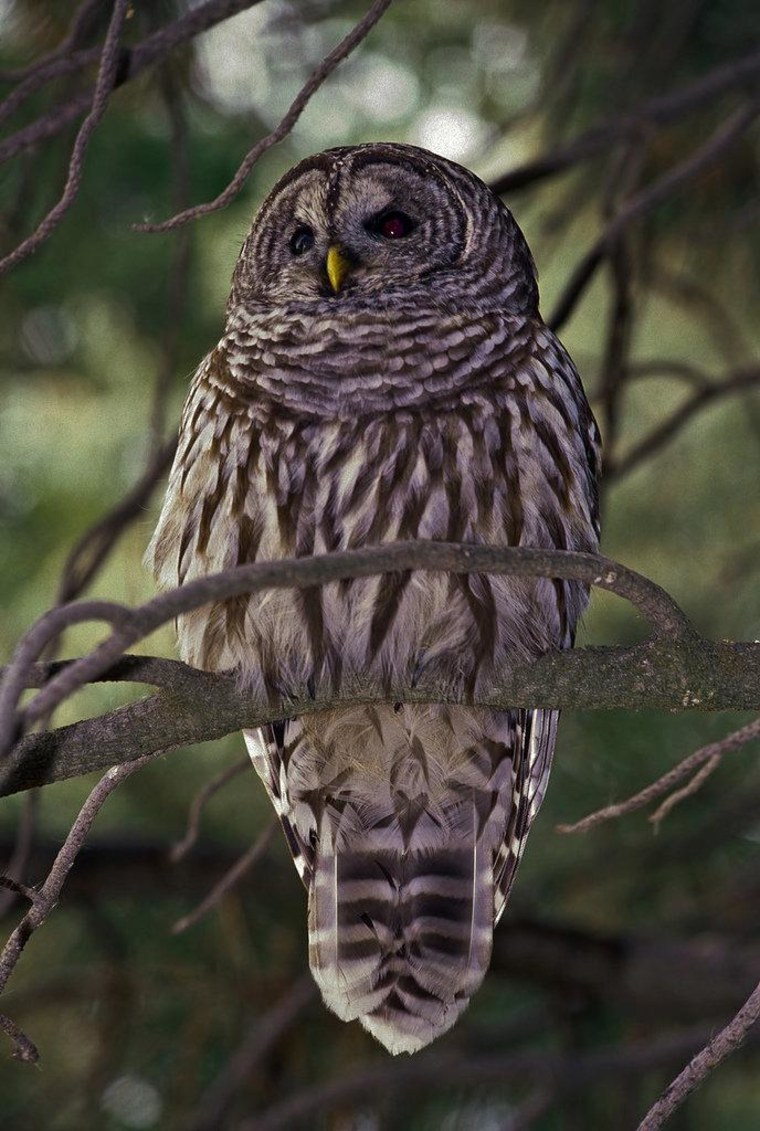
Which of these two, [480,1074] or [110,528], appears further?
[480,1074]

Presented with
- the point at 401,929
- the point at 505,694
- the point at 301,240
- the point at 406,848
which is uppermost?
the point at 301,240

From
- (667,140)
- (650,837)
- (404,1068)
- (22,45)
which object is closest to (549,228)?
(667,140)

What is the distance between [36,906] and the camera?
186 cm

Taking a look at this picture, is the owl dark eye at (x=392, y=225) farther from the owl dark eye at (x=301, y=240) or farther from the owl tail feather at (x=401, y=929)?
the owl tail feather at (x=401, y=929)

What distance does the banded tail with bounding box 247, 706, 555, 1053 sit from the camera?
298 centimetres

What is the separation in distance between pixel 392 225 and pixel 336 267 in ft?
0.75

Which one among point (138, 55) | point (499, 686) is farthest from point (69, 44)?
point (499, 686)

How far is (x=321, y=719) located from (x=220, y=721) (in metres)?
0.68

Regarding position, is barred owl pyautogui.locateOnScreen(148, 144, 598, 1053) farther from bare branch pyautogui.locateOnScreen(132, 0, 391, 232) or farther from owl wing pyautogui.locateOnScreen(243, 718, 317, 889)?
bare branch pyautogui.locateOnScreen(132, 0, 391, 232)

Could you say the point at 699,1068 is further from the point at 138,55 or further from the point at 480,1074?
the point at 480,1074

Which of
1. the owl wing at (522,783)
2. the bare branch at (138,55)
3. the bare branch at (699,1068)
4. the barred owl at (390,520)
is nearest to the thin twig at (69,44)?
the bare branch at (138,55)

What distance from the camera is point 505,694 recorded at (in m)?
2.34

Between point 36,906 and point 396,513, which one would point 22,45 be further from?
point 36,906

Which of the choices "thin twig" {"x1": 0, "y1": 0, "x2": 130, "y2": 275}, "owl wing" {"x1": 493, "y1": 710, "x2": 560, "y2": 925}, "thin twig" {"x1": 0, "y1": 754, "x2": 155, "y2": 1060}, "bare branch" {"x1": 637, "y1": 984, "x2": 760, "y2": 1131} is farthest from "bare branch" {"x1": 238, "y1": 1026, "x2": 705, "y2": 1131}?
"thin twig" {"x1": 0, "y1": 0, "x2": 130, "y2": 275}
